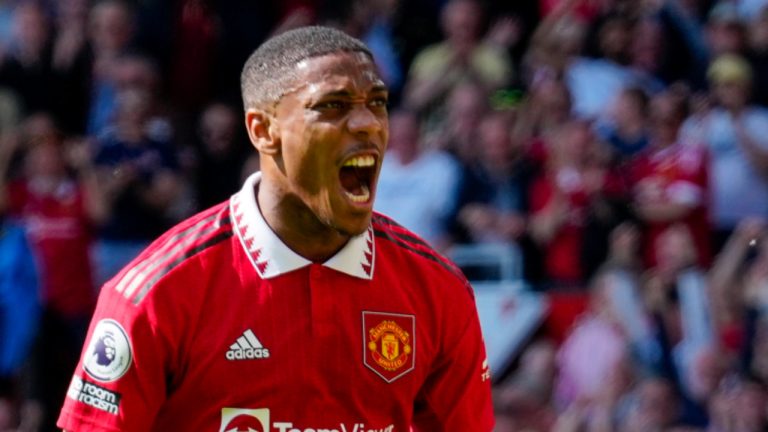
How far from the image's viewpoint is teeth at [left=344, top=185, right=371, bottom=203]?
150 inches

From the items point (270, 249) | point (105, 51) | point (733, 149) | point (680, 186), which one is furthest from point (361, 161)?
point (105, 51)

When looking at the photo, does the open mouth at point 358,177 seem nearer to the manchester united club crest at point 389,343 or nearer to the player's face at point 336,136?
the player's face at point 336,136

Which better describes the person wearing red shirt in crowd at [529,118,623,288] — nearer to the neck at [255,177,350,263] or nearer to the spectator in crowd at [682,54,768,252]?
the spectator in crowd at [682,54,768,252]

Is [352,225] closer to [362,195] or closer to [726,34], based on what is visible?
[362,195]

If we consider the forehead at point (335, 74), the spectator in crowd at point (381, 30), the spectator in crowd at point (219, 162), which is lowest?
the forehead at point (335, 74)

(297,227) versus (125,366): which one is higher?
(297,227)

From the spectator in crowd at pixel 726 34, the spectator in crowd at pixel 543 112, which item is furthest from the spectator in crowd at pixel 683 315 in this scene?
the spectator in crowd at pixel 726 34

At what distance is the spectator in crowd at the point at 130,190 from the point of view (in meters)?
8.88

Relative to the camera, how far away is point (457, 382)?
4.14 meters

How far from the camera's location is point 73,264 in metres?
8.81

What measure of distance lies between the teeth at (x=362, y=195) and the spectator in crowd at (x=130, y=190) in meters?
5.24

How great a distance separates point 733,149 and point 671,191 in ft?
1.54

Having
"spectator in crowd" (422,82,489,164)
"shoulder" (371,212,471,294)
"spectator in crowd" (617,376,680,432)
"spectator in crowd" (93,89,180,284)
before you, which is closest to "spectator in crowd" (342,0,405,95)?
"spectator in crowd" (422,82,489,164)

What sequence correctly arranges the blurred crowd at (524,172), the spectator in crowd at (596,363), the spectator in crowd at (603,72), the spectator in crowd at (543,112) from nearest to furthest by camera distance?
the spectator in crowd at (596,363) < the blurred crowd at (524,172) < the spectator in crowd at (543,112) < the spectator in crowd at (603,72)
